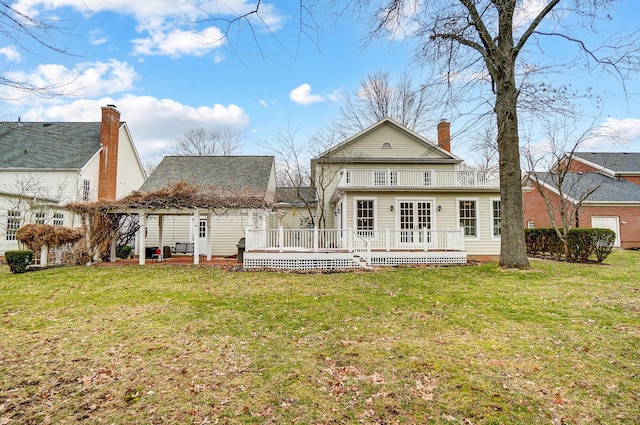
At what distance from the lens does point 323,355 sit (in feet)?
13.9

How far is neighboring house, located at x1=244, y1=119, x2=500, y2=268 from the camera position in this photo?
40.0ft

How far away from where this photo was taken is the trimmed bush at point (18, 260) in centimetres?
1101

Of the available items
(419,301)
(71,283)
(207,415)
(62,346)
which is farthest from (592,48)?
(71,283)

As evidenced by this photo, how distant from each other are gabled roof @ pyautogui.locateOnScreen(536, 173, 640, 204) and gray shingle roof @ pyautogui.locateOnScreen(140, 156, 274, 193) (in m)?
17.8

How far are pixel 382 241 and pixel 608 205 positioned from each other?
57.8 feet

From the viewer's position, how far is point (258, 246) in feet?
40.8

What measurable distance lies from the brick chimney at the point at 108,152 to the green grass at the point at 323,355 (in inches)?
526

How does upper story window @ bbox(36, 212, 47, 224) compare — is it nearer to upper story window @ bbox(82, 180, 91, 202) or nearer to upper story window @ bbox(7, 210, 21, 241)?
upper story window @ bbox(7, 210, 21, 241)

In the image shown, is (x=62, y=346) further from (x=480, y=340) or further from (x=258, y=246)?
(x=258, y=246)

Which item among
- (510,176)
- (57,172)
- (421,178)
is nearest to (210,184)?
(57,172)

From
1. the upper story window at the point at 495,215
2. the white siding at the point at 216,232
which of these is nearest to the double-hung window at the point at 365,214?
the upper story window at the point at 495,215

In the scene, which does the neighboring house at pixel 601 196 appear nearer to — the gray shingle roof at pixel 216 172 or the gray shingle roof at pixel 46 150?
the gray shingle roof at pixel 216 172

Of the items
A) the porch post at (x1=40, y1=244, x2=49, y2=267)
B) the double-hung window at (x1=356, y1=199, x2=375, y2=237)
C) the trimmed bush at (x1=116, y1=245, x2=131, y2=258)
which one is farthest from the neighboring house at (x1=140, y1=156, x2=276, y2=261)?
the porch post at (x1=40, y1=244, x2=49, y2=267)

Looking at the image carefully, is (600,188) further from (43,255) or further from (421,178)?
(43,255)
